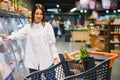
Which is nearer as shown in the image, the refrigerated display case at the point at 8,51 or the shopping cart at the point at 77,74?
the shopping cart at the point at 77,74

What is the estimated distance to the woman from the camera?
396 centimetres

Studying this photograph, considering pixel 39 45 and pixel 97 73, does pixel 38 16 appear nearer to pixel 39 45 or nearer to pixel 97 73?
pixel 39 45

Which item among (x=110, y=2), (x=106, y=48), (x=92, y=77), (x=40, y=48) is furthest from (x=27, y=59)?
(x=110, y=2)

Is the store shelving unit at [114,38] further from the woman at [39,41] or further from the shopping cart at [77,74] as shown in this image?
the shopping cart at [77,74]

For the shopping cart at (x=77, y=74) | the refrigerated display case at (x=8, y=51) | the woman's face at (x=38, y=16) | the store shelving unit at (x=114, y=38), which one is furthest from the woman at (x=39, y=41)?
the store shelving unit at (x=114, y=38)

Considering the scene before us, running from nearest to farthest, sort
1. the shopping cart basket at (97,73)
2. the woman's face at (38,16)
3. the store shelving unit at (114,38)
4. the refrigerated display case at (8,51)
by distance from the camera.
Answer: the shopping cart basket at (97,73) < the woman's face at (38,16) < the refrigerated display case at (8,51) < the store shelving unit at (114,38)

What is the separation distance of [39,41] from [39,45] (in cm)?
6

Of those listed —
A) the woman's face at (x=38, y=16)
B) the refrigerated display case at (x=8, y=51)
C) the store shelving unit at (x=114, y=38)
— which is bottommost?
the store shelving unit at (x=114, y=38)

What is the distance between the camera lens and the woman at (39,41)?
156 inches

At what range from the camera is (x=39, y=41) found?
13.0 feet

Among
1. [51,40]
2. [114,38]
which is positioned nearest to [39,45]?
[51,40]

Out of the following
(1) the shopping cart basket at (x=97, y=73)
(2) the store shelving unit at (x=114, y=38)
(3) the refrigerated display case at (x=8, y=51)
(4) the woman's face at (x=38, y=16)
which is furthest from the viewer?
(2) the store shelving unit at (x=114, y=38)

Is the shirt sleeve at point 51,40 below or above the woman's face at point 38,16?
below

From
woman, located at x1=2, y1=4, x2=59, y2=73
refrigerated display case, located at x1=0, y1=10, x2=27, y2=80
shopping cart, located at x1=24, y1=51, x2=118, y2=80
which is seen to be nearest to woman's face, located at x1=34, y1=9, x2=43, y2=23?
woman, located at x1=2, y1=4, x2=59, y2=73
